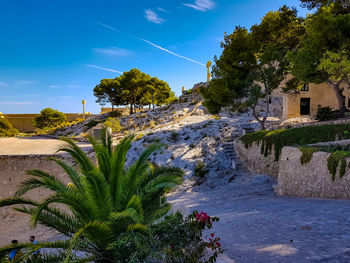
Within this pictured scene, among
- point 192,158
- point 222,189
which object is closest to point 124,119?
point 192,158

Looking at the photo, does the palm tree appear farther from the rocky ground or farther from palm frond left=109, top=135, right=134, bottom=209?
the rocky ground

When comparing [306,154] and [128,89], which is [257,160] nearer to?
[306,154]

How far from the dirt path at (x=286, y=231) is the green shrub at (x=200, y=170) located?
7.74 meters

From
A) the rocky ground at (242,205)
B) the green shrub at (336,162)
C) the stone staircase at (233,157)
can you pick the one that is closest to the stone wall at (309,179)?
the green shrub at (336,162)

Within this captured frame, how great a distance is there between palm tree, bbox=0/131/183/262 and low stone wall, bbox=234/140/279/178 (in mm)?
10709

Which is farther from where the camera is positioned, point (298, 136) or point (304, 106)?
point (304, 106)

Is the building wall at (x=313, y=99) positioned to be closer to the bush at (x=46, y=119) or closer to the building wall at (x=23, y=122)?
the bush at (x=46, y=119)

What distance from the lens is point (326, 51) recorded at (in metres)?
15.0

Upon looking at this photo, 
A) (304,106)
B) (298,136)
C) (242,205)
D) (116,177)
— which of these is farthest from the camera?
(304,106)

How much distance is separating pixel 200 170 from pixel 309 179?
1001 centimetres

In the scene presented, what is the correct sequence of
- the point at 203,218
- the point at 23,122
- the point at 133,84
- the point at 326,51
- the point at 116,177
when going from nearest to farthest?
the point at 203,218 < the point at 116,177 < the point at 326,51 < the point at 133,84 < the point at 23,122

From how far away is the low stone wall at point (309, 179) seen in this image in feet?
28.3

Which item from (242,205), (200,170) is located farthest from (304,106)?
(242,205)

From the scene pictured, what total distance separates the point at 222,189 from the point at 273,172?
3.72m
